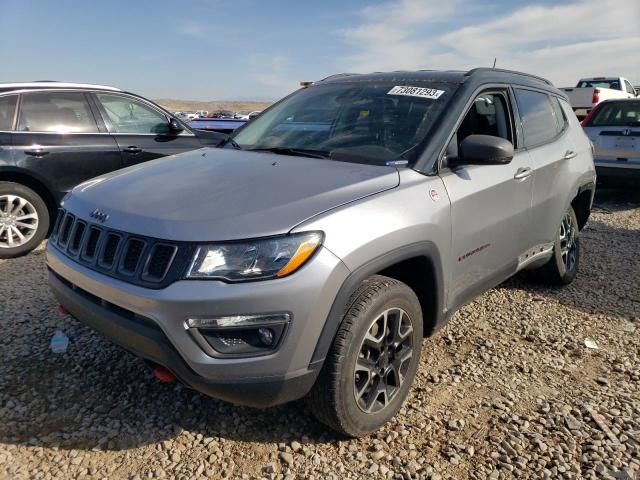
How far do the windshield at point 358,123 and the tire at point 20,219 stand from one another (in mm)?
2882

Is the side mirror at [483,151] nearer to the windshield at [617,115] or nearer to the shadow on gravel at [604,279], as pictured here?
the shadow on gravel at [604,279]

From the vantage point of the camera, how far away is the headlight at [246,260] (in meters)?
2.01

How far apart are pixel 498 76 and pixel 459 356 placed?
1909 mm

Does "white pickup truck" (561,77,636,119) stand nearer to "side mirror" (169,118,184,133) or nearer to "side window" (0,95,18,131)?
"side mirror" (169,118,184,133)

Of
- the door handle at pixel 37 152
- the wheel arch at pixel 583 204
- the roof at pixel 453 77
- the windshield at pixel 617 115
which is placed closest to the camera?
the roof at pixel 453 77

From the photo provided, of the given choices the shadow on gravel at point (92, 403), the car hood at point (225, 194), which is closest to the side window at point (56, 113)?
the shadow on gravel at point (92, 403)

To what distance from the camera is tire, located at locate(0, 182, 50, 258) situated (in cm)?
520

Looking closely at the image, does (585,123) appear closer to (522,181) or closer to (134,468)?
(522,181)

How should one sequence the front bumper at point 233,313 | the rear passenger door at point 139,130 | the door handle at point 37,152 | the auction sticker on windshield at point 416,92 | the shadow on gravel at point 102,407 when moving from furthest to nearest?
the rear passenger door at point 139,130, the door handle at point 37,152, the auction sticker on windshield at point 416,92, the shadow on gravel at point 102,407, the front bumper at point 233,313

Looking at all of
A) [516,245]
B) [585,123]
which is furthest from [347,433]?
[585,123]

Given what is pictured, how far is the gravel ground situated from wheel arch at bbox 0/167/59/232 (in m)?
1.98

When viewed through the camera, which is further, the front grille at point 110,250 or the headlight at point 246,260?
the front grille at point 110,250

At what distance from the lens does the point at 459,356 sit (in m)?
3.37

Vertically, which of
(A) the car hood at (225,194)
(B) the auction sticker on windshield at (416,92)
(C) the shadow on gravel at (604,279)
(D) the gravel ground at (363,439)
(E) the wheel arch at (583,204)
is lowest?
(C) the shadow on gravel at (604,279)
